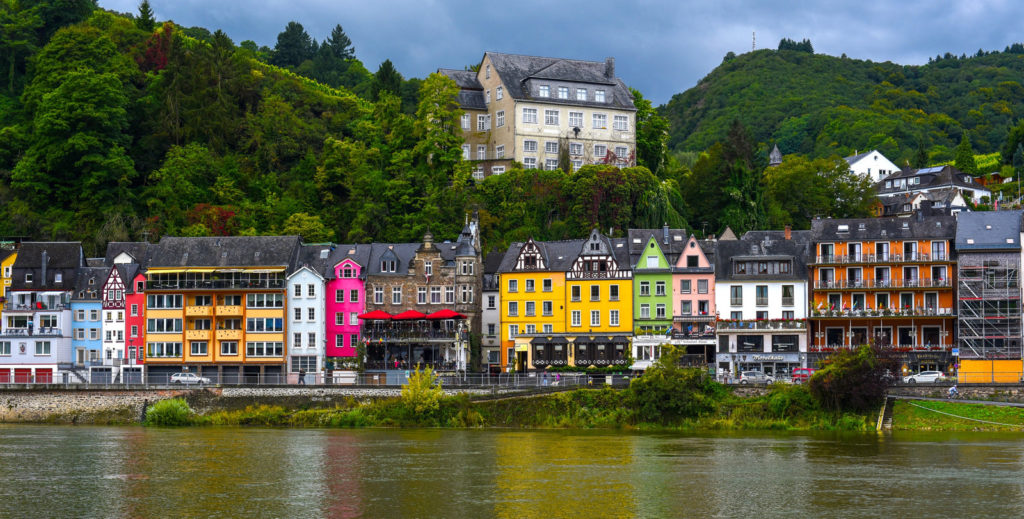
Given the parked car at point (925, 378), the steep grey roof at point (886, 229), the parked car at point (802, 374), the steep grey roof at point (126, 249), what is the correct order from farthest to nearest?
the steep grey roof at point (126, 249) < the steep grey roof at point (886, 229) < the parked car at point (802, 374) < the parked car at point (925, 378)

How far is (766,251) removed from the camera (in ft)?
262

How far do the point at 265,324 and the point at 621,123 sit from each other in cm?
3663

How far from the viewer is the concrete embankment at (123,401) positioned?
7119 centimetres

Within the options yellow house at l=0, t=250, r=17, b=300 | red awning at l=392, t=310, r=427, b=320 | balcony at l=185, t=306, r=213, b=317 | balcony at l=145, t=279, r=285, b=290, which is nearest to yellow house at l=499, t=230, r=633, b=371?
red awning at l=392, t=310, r=427, b=320

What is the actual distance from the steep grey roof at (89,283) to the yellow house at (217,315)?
439 centimetres

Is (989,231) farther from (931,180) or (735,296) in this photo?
(931,180)

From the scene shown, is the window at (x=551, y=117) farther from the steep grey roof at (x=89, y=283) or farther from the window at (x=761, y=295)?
the steep grey roof at (x=89, y=283)

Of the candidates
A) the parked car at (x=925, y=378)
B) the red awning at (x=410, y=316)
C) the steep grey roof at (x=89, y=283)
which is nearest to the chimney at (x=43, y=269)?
the steep grey roof at (x=89, y=283)

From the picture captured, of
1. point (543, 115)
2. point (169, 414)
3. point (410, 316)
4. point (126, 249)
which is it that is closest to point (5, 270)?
point (126, 249)

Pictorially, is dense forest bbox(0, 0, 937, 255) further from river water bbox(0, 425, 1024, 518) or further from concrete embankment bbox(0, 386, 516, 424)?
river water bbox(0, 425, 1024, 518)

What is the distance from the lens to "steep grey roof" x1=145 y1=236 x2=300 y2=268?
8131 cm

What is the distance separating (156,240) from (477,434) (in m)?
37.5

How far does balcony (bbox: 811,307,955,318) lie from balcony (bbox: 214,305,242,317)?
119ft

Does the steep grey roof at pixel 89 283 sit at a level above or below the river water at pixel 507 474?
above
